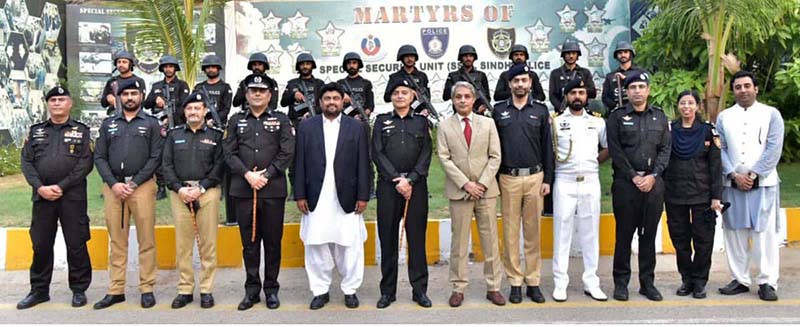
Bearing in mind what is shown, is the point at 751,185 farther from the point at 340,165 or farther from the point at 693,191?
the point at 340,165

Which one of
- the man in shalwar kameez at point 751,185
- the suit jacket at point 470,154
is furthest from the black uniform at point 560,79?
the suit jacket at point 470,154

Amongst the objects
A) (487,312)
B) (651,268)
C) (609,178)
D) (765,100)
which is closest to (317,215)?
(487,312)

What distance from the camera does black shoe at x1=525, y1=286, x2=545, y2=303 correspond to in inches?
213

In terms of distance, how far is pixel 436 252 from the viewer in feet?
22.0

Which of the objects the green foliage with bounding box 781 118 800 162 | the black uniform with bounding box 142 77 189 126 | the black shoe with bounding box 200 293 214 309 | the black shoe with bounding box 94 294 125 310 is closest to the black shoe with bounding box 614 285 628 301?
the black shoe with bounding box 200 293 214 309

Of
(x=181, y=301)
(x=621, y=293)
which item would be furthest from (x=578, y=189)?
(x=181, y=301)

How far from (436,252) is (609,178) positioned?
3.72 meters

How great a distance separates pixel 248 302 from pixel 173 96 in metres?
3.47

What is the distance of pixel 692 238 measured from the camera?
563cm

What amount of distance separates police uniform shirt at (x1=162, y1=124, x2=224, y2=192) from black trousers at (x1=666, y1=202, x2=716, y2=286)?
142 inches

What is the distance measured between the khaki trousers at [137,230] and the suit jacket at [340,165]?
117cm

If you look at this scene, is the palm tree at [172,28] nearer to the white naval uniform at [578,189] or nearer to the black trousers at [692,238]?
the white naval uniform at [578,189]

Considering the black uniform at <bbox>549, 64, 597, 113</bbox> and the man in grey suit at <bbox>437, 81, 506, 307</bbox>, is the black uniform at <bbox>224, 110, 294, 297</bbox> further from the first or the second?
the black uniform at <bbox>549, 64, 597, 113</bbox>

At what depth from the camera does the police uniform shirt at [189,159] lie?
532 cm
